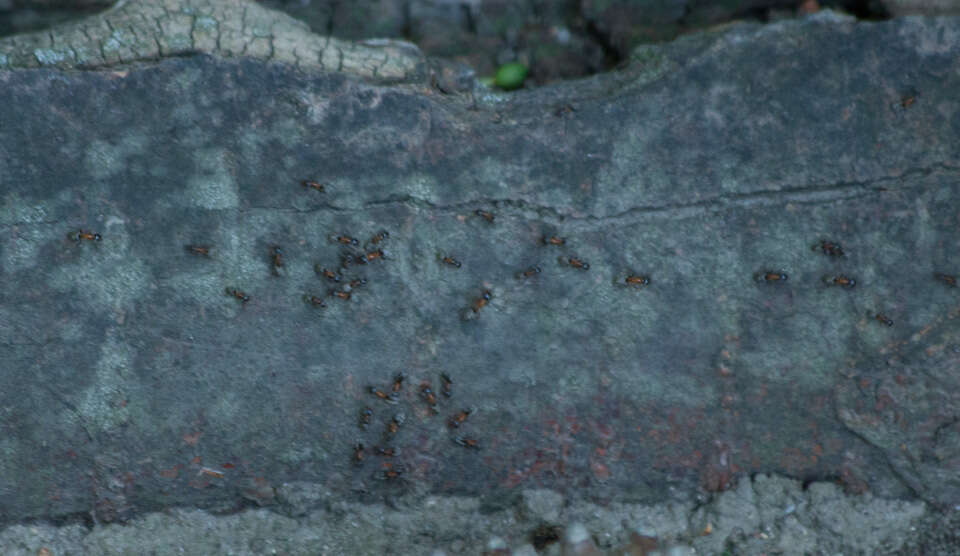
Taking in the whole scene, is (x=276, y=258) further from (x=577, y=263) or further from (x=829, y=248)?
(x=829, y=248)

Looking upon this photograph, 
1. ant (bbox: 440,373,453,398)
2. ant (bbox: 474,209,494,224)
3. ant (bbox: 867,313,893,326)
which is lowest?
ant (bbox: 440,373,453,398)

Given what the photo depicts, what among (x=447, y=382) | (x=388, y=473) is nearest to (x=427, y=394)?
(x=447, y=382)

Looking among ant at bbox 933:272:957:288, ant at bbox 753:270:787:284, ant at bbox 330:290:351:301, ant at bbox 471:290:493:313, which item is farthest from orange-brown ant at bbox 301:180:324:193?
ant at bbox 933:272:957:288

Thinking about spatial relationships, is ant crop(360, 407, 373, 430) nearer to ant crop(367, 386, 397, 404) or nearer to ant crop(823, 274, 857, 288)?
ant crop(367, 386, 397, 404)

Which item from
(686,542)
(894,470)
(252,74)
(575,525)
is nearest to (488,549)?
(575,525)

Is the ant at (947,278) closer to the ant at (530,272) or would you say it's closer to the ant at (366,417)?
the ant at (530,272)

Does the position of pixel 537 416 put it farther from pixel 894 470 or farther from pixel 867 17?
pixel 867 17
